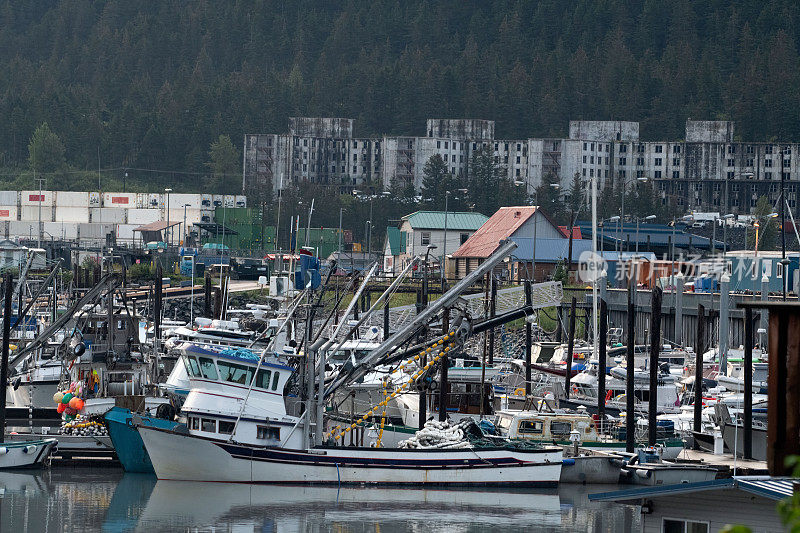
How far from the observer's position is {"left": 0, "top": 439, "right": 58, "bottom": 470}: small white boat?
3956 cm

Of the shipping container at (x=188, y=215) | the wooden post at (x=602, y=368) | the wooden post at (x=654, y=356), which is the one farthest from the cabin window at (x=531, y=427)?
the shipping container at (x=188, y=215)

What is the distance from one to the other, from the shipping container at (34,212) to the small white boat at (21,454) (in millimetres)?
129047

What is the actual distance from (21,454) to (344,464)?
389 inches

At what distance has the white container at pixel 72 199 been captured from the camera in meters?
166

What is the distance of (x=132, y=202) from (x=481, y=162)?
49.7 meters

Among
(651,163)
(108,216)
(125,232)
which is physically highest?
(651,163)

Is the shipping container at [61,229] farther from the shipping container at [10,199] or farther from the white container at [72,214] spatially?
the shipping container at [10,199]

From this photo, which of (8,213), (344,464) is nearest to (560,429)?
(344,464)

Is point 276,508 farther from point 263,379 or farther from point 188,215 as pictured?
point 188,215

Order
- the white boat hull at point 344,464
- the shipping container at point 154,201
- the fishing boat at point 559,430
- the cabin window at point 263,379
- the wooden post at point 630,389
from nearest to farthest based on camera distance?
the cabin window at point 263,379 → the white boat hull at point 344,464 → the wooden post at point 630,389 → the fishing boat at point 559,430 → the shipping container at point 154,201

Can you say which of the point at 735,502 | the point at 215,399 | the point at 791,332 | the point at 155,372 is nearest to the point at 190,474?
the point at 215,399

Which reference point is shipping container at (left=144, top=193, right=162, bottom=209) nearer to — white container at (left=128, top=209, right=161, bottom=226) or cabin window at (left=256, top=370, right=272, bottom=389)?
white container at (left=128, top=209, right=161, bottom=226)

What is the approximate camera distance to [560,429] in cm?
4119

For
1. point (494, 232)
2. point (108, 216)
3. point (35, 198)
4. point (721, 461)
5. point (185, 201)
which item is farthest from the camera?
point (35, 198)
